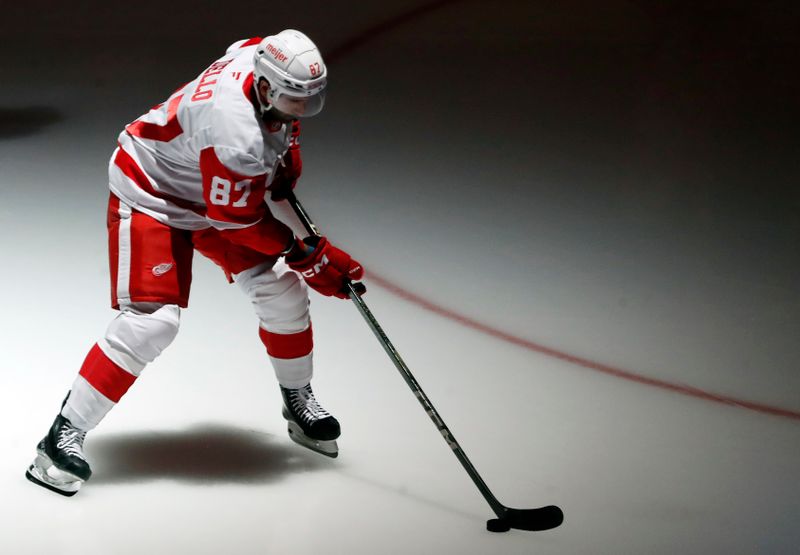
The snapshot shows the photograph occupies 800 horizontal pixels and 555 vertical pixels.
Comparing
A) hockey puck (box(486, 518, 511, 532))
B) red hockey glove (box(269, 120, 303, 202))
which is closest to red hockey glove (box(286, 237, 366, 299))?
red hockey glove (box(269, 120, 303, 202))

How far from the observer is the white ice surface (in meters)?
2.57

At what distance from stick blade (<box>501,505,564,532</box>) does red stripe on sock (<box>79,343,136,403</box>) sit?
3.00 feet

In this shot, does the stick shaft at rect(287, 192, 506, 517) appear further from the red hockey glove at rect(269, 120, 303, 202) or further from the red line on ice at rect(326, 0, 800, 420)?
the red line on ice at rect(326, 0, 800, 420)

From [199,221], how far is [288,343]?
39cm

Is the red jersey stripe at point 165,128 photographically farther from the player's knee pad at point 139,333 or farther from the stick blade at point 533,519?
the stick blade at point 533,519

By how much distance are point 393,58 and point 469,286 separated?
198cm

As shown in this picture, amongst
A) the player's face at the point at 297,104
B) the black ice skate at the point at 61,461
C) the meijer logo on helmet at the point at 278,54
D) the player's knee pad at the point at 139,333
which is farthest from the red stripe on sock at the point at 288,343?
the meijer logo on helmet at the point at 278,54

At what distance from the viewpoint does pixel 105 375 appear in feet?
8.48

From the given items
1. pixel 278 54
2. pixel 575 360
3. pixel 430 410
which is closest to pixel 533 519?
pixel 430 410

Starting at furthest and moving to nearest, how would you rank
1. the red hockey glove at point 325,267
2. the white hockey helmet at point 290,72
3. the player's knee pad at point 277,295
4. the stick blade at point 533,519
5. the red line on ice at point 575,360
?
1. the red line on ice at point 575,360
2. the player's knee pad at point 277,295
3. the red hockey glove at point 325,267
4. the stick blade at point 533,519
5. the white hockey helmet at point 290,72

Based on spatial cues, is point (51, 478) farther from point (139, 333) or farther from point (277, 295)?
point (277, 295)

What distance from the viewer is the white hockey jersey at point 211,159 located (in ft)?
8.02

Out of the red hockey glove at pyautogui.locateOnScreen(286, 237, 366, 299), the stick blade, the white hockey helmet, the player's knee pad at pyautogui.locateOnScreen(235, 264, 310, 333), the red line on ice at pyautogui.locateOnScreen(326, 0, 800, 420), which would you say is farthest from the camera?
the red line on ice at pyautogui.locateOnScreen(326, 0, 800, 420)

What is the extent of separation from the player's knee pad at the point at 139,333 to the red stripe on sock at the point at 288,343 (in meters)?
0.32
